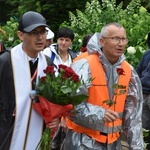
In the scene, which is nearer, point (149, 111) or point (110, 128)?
point (110, 128)

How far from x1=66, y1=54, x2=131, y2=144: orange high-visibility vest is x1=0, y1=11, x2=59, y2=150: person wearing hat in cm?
40

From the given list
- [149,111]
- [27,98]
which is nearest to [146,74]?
[149,111]

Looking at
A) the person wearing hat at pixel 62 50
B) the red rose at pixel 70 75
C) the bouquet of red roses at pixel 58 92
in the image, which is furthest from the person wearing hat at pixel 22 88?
the person wearing hat at pixel 62 50

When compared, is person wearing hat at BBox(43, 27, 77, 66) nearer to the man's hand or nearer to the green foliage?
the green foliage

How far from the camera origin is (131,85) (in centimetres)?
410

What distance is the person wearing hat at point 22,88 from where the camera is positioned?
3594mm

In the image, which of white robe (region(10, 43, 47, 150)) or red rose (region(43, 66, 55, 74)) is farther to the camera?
white robe (region(10, 43, 47, 150))

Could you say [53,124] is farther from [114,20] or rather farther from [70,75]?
[114,20]

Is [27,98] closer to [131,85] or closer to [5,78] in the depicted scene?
[5,78]

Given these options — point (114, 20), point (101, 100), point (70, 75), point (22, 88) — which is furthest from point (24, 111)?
point (114, 20)

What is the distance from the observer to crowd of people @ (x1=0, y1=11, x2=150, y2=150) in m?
3.61

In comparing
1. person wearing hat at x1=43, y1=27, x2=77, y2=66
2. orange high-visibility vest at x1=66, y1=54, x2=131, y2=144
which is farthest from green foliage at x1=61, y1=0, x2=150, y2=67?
orange high-visibility vest at x1=66, y1=54, x2=131, y2=144

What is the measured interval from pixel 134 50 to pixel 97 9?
3.69 metres

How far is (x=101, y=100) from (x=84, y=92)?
0.18m
